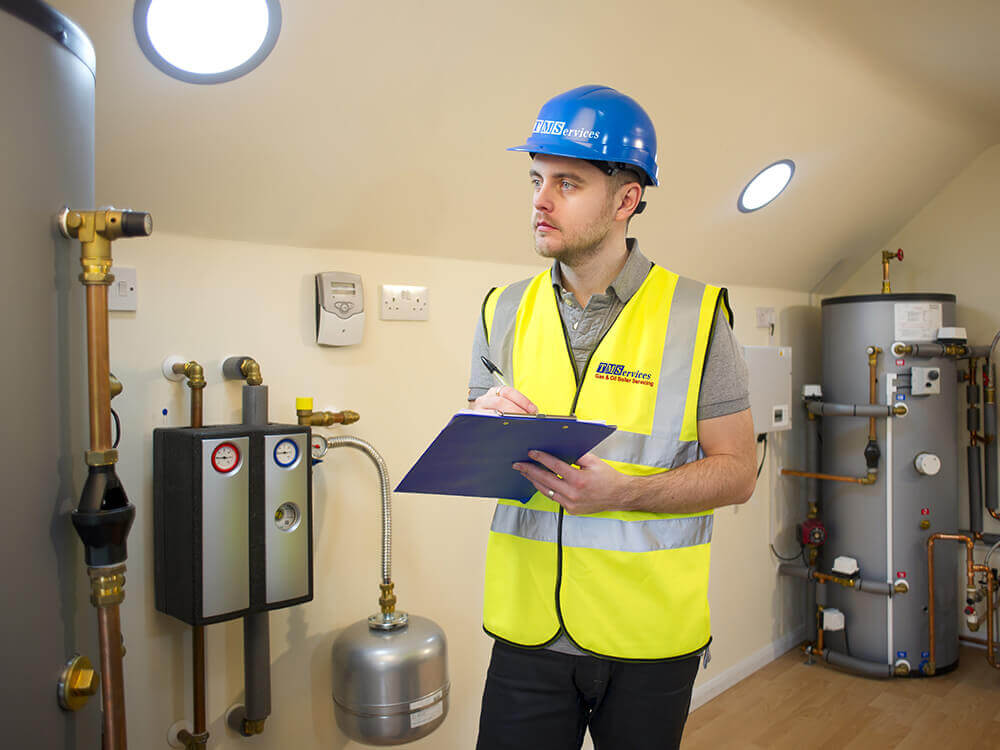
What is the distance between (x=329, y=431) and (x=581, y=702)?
101 centimetres

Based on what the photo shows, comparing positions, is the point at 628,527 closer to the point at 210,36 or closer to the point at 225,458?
the point at 225,458

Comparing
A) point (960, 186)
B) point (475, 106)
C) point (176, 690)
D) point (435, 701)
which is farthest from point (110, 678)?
point (960, 186)

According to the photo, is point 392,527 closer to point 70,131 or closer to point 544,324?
point 544,324

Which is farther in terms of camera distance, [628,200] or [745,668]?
[745,668]

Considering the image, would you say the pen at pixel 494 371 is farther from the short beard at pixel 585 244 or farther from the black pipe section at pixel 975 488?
the black pipe section at pixel 975 488

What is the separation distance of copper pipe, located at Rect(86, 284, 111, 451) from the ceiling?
0.72 meters

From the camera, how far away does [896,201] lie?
400 cm

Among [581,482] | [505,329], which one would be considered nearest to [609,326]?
[505,329]

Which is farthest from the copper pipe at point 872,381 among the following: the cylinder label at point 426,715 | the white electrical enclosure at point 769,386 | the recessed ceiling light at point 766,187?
the cylinder label at point 426,715

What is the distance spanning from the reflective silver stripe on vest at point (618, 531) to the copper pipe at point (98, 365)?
76cm

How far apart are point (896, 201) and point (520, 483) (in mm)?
3338

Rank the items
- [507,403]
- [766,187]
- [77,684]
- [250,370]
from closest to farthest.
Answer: [77,684]
[507,403]
[250,370]
[766,187]

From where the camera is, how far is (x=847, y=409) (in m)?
3.82

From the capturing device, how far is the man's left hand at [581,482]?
1.34m
